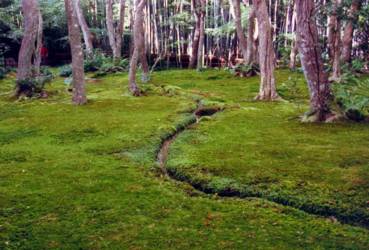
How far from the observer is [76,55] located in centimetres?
1010

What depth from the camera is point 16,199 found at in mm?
4535

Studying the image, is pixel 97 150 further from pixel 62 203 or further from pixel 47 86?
pixel 47 86

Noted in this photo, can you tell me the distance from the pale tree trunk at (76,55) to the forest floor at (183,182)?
126cm

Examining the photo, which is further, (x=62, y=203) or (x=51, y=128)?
(x=51, y=128)

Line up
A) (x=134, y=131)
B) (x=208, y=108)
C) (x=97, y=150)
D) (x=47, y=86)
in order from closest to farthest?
(x=97, y=150) < (x=134, y=131) < (x=208, y=108) < (x=47, y=86)

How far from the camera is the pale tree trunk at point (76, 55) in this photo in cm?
990

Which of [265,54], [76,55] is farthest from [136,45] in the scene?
[265,54]

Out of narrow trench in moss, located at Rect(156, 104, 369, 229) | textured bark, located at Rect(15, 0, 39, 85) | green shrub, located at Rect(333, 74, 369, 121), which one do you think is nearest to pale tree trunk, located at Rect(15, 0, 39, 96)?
textured bark, located at Rect(15, 0, 39, 85)

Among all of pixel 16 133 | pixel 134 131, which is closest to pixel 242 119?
pixel 134 131

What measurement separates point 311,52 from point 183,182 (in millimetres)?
3558

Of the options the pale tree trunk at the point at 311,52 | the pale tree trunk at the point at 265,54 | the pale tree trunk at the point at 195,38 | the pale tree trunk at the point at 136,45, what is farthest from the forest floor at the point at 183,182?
the pale tree trunk at the point at 195,38

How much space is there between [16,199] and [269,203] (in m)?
2.55

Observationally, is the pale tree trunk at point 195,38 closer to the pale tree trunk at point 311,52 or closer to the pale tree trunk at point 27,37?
the pale tree trunk at point 27,37

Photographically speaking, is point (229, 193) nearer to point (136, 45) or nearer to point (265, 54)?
point (265, 54)
